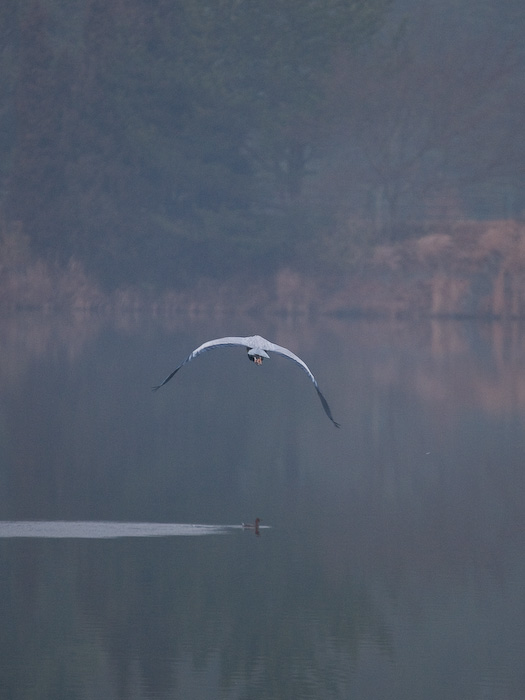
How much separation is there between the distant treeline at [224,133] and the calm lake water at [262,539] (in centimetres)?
2659

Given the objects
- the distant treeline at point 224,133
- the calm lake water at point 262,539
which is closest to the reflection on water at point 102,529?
the calm lake water at point 262,539

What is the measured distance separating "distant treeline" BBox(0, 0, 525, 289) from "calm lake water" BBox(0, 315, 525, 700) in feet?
87.3

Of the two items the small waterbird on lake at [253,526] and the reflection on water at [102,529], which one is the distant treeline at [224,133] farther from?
the reflection on water at [102,529]

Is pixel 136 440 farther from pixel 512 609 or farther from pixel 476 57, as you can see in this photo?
pixel 476 57

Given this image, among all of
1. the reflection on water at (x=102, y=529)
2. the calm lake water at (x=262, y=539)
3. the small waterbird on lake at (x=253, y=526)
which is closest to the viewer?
the calm lake water at (x=262, y=539)

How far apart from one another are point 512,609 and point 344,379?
19897mm

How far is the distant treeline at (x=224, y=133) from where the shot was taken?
59.3 metres

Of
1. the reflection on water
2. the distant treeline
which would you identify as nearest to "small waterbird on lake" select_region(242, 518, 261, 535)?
the reflection on water

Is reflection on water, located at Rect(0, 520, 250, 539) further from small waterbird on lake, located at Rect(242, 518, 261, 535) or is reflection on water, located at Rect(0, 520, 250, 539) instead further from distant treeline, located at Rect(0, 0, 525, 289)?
distant treeline, located at Rect(0, 0, 525, 289)

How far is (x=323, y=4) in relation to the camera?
196 ft

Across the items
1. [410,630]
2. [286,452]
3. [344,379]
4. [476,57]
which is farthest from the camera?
[476,57]

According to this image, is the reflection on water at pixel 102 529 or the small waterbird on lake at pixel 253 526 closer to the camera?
the reflection on water at pixel 102 529

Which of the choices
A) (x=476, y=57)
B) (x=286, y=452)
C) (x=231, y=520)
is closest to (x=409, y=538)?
(x=231, y=520)

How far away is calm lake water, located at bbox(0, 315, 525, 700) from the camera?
1233 centimetres
